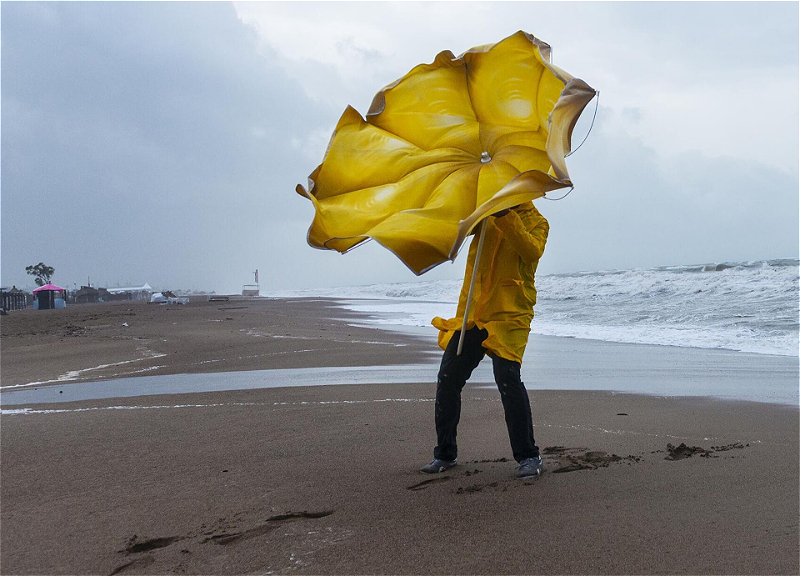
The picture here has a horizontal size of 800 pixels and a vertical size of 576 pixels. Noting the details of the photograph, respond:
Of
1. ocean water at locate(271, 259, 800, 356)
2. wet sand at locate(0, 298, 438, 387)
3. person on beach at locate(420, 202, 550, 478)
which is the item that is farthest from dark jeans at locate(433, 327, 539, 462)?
ocean water at locate(271, 259, 800, 356)

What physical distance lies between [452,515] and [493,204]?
1465mm

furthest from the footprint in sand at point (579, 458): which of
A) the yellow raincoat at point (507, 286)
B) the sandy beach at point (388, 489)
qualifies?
the yellow raincoat at point (507, 286)

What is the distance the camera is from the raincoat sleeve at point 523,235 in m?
3.56

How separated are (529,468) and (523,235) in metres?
1.28

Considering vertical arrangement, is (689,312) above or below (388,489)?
above

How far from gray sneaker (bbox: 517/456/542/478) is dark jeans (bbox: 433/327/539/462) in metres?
0.04

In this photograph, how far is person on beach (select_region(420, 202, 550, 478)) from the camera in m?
3.72

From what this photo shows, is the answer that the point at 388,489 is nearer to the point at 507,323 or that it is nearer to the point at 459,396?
the point at 459,396

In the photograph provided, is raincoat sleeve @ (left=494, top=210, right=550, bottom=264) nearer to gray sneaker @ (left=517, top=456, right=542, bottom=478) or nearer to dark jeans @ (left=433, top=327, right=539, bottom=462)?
dark jeans @ (left=433, top=327, right=539, bottom=462)

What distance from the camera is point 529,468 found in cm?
365

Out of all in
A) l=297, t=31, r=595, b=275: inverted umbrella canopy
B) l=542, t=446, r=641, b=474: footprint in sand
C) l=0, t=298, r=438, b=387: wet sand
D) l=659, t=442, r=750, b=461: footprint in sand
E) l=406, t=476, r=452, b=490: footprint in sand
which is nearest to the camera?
l=297, t=31, r=595, b=275: inverted umbrella canopy

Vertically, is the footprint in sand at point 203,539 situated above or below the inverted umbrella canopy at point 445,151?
below

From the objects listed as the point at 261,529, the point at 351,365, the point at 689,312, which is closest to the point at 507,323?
the point at 261,529

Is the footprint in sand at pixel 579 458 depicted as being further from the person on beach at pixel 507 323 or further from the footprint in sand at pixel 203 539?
the footprint in sand at pixel 203 539
